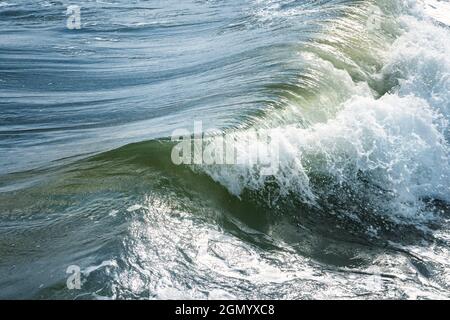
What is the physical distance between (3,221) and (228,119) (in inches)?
103

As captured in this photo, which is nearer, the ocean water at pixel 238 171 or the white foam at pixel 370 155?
the ocean water at pixel 238 171

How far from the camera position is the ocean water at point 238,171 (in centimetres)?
440

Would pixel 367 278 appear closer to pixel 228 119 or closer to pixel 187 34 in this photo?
pixel 228 119

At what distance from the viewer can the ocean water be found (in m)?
4.40

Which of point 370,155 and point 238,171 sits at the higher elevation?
point 238,171

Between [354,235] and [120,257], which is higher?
[120,257]

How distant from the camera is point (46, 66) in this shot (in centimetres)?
1113

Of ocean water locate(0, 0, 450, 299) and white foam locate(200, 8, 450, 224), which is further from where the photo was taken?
white foam locate(200, 8, 450, 224)

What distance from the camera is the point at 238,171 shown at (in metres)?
5.84

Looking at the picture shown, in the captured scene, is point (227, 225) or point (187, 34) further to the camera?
point (187, 34)

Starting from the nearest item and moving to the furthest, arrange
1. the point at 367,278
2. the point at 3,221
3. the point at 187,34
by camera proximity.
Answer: the point at 367,278 → the point at 3,221 → the point at 187,34

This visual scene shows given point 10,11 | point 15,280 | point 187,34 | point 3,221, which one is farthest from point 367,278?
point 10,11

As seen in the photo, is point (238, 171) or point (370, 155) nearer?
point (238, 171)
